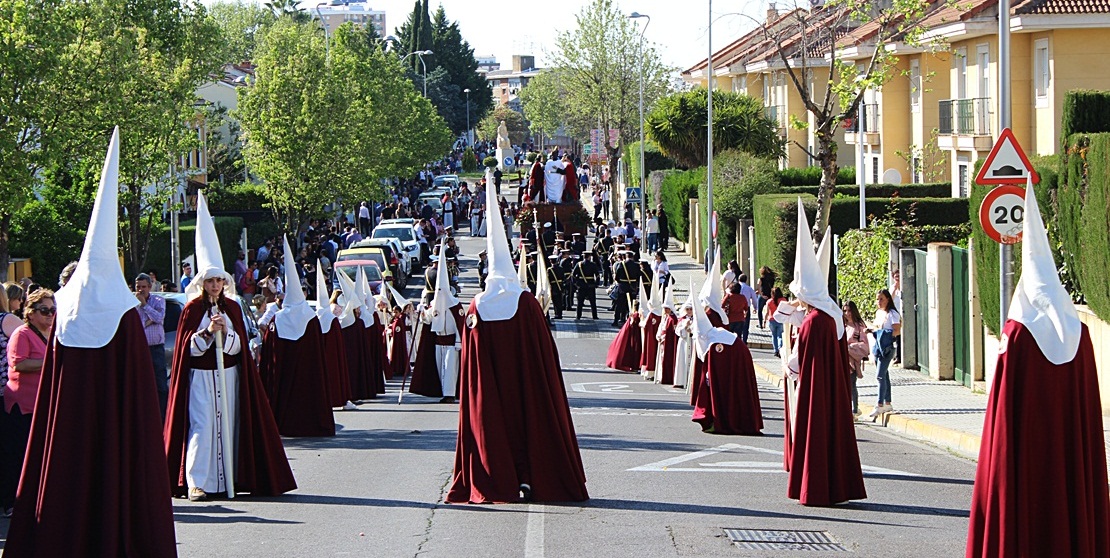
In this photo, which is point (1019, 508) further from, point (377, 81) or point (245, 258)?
point (377, 81)

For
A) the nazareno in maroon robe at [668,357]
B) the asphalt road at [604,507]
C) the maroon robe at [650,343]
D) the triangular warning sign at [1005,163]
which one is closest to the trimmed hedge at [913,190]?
the maroon robe at [650,343]

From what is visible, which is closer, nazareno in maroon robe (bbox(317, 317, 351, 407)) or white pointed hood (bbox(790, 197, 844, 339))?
white pointed hood (bbox(790, 197, 844, 339))

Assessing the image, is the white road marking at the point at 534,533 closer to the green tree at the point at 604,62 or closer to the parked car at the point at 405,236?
the parked car at the point at 405,236

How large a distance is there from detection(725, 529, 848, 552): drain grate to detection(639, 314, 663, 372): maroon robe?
13.7 m

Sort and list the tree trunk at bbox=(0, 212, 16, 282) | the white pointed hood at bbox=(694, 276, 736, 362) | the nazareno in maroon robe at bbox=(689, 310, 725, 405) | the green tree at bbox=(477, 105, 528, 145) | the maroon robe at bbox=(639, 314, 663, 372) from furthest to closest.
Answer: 1. the green tree at bbox=(477, 105, 528, 145)
2. the maroon robe at bbox=(639, 314, 663, 372)
3. the tree trunk at bbox=(0, 212, 16, 282)
4. the nazareno in maroon robe at bbox=(689, 310, 725, 405)
5. the white pointed hood at bbox=(694, 276, 736, 362)

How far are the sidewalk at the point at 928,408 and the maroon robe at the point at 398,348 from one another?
596cm

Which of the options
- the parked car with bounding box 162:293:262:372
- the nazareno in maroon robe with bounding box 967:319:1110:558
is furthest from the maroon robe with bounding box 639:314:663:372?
the nazareno in maroon robe with bounding box 967:319:1110:558

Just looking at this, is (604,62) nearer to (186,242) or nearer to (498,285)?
(186,242)

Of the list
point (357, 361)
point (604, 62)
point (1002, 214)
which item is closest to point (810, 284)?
point (1002, 214)

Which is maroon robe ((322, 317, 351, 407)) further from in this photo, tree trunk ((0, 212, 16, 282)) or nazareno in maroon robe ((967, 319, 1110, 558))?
nazareno in maroon robe ((967, 319, 1110, 558))

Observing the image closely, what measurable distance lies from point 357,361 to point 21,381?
32.3 feet

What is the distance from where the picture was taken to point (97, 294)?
8523 mm

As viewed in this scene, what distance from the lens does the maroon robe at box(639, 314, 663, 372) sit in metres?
24.2

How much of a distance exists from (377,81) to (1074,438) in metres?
56.2
